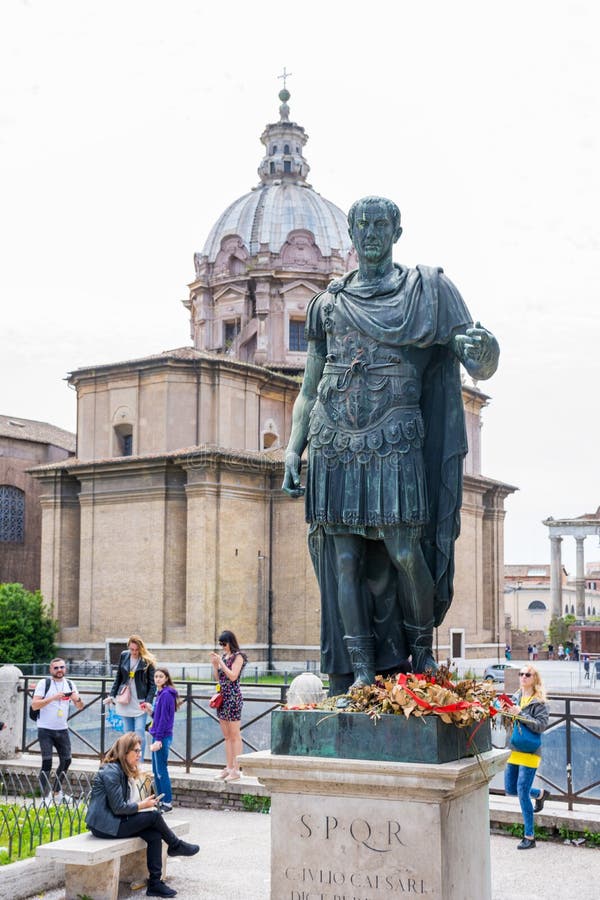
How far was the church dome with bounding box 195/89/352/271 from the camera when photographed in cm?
4916

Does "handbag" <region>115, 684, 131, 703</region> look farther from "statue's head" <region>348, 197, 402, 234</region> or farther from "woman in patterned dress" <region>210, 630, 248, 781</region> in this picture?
"statue's head" <region>348, 197, 402, 234</region>

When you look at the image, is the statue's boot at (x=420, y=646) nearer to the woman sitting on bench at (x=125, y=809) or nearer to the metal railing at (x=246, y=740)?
the woman sitting on bench at (x=125, y=809)

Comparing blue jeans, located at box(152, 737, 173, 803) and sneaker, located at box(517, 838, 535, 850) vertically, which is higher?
blue jeans, located at box(152, 737, 173, 803)

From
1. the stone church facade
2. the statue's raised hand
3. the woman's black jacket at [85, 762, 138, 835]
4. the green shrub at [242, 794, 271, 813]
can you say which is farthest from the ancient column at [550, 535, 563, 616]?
the statue's raised hand

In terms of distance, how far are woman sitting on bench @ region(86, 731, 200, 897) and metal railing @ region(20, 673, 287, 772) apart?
372 centimetres

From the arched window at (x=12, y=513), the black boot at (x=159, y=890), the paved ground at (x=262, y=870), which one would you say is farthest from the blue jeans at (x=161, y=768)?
the arched window at (x=12, y=513)

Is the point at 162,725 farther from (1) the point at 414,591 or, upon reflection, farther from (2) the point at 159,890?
(1) the point at 414,591

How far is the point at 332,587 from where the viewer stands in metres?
6.11

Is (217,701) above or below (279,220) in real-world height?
below

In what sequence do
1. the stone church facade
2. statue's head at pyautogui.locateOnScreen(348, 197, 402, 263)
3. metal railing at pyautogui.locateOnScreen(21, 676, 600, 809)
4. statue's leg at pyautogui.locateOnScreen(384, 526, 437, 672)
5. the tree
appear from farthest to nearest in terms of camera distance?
the tree
the stone church facade
metal railing at pyautogui.locateOnScreen(21, 676, 600, 809)
statue's head at pyautogui.locateOnScreen(348, 197, 402, 263)
statue's leg at pyautogui.locateOnScreen(384, 526, 437, 672)

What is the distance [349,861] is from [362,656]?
43.0 inches

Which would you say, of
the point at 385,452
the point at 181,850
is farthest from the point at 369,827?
the point at 181,850

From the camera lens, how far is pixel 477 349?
5793mm

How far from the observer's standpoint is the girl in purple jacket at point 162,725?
1130 cm
